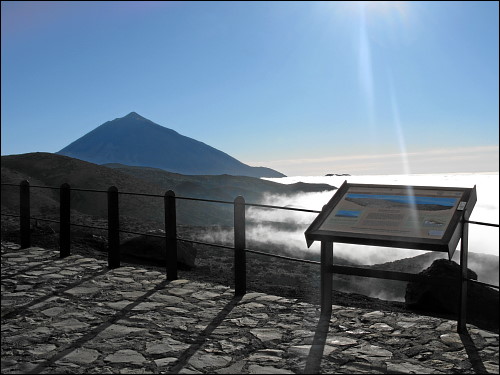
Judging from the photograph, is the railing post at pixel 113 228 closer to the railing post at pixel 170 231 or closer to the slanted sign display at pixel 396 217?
the railing post at pixel 170 231

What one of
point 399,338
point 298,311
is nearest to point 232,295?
point 298,311

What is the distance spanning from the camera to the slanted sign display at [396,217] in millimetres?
5234

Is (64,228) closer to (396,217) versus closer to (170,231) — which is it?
(170,231)

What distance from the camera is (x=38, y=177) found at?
34094 mm

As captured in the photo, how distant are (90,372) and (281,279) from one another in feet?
30.9

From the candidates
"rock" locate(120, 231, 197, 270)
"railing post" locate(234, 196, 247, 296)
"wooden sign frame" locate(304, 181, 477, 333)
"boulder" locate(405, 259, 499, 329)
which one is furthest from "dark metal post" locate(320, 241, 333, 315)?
"rock" locate(120, 231, 197, 270)

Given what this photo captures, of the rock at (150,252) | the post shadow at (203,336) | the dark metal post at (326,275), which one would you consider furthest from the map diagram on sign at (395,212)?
the rock at (150,252)

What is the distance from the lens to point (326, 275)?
630 centimetres

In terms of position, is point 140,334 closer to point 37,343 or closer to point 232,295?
point 37,343

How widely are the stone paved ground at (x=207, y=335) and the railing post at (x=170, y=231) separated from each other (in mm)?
519

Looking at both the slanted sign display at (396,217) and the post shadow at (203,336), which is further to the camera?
the slanted sign display at (396,217)

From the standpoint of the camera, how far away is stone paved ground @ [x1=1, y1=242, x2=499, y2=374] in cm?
474

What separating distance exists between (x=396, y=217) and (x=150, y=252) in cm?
740

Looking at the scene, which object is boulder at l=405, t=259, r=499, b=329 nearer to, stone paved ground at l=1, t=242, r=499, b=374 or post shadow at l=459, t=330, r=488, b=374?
stone paved ground at l=1, t=242, r=499, b=374
